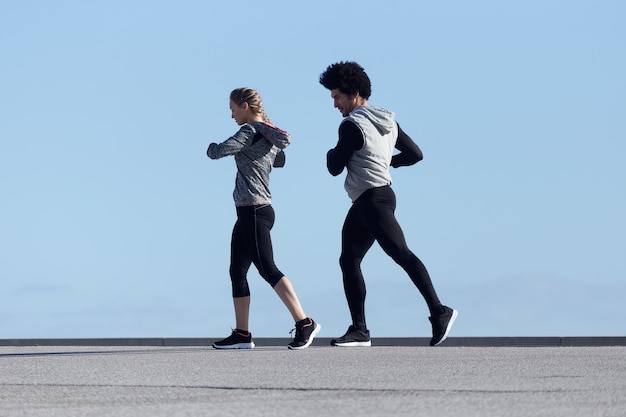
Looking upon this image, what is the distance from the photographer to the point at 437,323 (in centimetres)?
816

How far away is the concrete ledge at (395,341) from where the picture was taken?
33.0ft

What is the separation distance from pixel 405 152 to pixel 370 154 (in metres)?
0.61

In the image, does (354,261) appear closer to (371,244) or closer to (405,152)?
(371,244)

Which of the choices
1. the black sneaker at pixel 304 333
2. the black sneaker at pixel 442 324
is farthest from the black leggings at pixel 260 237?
the black sneaker at pixel 442 324

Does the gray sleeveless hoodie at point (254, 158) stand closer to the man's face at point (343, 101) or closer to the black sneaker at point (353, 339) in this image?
the man's face at point (343, 101)

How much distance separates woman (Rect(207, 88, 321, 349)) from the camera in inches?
340

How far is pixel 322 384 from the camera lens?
5.75 meters

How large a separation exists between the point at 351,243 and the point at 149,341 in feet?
12.2

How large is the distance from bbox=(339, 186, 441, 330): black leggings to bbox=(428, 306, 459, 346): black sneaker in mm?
75

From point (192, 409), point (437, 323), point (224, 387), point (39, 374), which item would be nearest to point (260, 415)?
point (192, 409)

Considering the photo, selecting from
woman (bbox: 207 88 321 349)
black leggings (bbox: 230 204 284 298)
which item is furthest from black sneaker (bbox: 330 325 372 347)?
black leggings (bbox: 230 204 284 298)

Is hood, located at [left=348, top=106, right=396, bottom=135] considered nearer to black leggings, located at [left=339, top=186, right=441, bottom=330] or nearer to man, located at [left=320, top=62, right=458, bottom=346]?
man, located at [left=320, top=62, right=458, bottom=346]

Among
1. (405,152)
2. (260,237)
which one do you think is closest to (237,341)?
(260,237)

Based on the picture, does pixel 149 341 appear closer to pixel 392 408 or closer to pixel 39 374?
pixel 39 374
